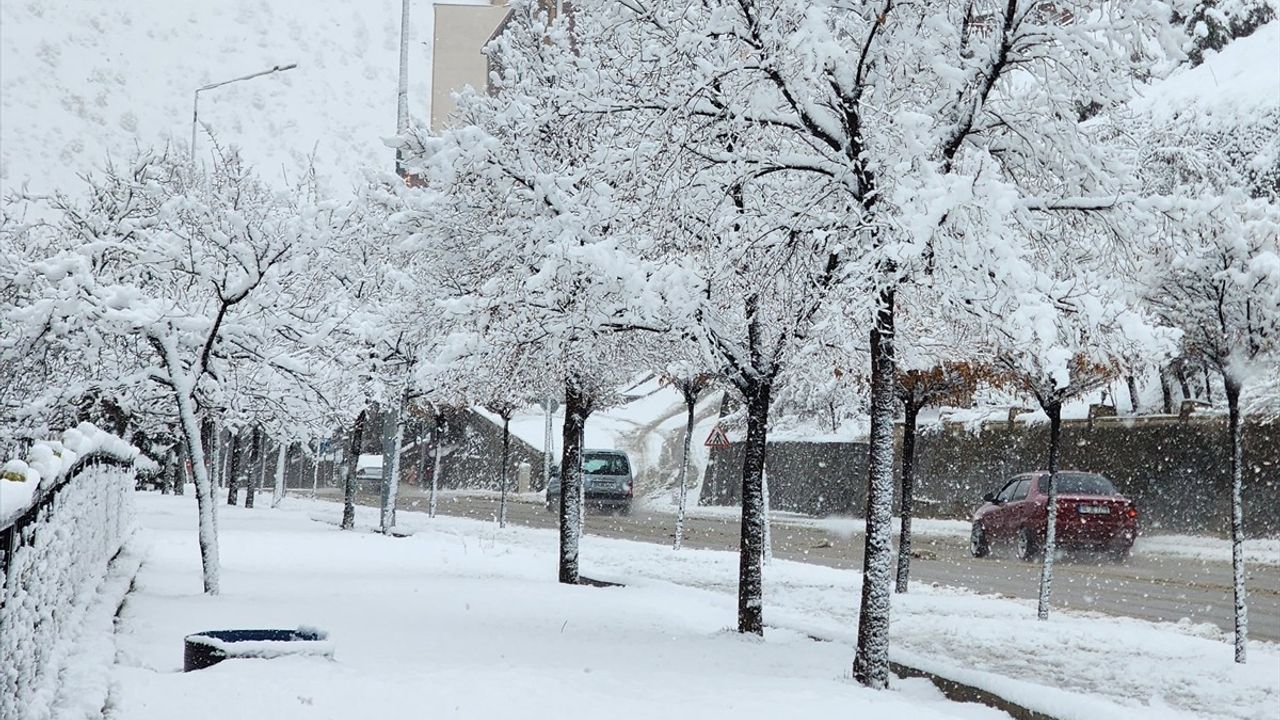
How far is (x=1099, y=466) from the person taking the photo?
94.8 feet

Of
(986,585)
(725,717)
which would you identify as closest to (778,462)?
(986,585)

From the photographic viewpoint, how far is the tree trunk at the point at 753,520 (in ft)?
39.3

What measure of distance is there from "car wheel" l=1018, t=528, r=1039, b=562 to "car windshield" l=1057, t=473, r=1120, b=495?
37.0 inches

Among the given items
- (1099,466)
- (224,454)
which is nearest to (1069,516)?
(1099,466)

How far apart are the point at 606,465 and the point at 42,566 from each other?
28.6m

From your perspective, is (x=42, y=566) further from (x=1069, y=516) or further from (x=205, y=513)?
(x=1069, y=516)

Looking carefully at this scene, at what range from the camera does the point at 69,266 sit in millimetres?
12156

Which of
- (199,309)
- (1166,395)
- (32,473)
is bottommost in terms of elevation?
(32,473)

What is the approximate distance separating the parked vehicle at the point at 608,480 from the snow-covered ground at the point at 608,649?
50.3 ft

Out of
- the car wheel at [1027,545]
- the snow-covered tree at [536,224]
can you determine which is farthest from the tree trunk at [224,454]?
the snow-covered tree at [536,224]

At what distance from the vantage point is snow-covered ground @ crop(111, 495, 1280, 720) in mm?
8234

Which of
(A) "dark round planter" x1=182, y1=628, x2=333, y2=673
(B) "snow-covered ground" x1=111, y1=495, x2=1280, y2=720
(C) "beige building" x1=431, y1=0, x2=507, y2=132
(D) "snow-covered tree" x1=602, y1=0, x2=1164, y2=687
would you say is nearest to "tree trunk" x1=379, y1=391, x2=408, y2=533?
(B) "snow-covered ground" x1=111, y1=495, x2=1280, y2=720

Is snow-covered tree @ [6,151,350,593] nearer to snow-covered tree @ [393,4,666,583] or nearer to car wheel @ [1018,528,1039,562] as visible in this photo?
snow-covered tree @ [393,4,666,583]

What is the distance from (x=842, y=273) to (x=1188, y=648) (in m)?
6.06
